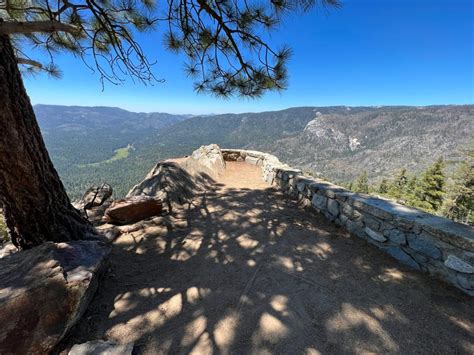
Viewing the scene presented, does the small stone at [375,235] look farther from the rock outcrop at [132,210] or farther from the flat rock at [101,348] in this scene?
the rock outcrop at [132,210]

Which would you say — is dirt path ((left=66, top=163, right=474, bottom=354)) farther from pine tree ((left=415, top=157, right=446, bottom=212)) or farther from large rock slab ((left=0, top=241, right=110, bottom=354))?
pine tree ((left=415, top=157, right=446, bottom=212))

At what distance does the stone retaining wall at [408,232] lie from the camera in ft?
6.37

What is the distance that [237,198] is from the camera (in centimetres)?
500

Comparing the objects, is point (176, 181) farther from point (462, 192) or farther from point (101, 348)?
point (462, 192)

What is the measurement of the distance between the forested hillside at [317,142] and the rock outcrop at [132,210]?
21.0m

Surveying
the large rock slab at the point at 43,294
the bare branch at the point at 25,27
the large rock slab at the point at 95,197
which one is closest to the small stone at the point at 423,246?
the large rock slab at the point at 43,294

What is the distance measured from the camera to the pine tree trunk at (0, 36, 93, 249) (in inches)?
77.1

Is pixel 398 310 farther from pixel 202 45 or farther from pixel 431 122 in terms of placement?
pixel 431 122

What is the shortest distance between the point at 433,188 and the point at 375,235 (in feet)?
63.9

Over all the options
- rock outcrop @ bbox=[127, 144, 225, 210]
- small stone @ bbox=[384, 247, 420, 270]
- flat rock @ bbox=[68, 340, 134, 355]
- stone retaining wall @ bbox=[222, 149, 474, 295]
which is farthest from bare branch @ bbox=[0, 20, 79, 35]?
small stone @ bbox=[384, 247, 420, 270]

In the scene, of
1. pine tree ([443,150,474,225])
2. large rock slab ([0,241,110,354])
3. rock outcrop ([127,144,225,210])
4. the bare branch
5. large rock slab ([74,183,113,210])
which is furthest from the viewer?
pine tree ([443,150,474,225])

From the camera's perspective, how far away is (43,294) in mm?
1553

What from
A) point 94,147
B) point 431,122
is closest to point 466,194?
point 431,122

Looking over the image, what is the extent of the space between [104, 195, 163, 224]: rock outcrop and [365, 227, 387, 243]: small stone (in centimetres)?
319
